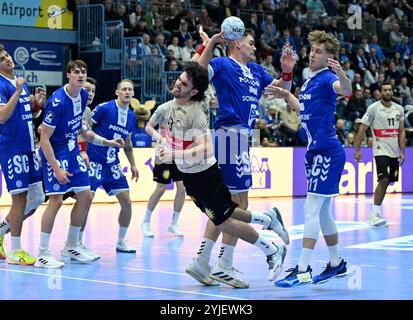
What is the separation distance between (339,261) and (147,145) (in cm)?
1236

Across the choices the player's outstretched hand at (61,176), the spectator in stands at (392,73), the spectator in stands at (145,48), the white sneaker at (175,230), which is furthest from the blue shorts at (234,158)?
the spectator in stands at (392,73)

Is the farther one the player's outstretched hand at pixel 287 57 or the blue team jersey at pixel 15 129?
the blue team jersey at pixel 15 129

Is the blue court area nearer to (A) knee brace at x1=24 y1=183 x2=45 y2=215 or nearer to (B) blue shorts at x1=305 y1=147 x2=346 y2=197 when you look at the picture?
(A) knee brace at x1=24 y1=183 x2=45 y2=215

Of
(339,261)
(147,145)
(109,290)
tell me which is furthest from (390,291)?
(147,145)

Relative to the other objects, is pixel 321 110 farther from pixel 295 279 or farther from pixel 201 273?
pixel 201 273

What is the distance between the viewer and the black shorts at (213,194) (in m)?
7.85

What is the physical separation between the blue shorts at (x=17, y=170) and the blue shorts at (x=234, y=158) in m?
2.32

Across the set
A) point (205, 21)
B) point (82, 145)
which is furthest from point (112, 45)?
point (82, 145)

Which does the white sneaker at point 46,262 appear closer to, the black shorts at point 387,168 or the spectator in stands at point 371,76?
the black shorts at point 387,168

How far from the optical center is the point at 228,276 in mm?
8250

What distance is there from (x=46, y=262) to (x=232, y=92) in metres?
2.76

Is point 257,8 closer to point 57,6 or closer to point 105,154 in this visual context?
point 57,6

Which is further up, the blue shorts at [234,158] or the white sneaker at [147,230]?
the blue shorts at [234,158]

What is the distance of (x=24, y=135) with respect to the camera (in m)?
9.54
